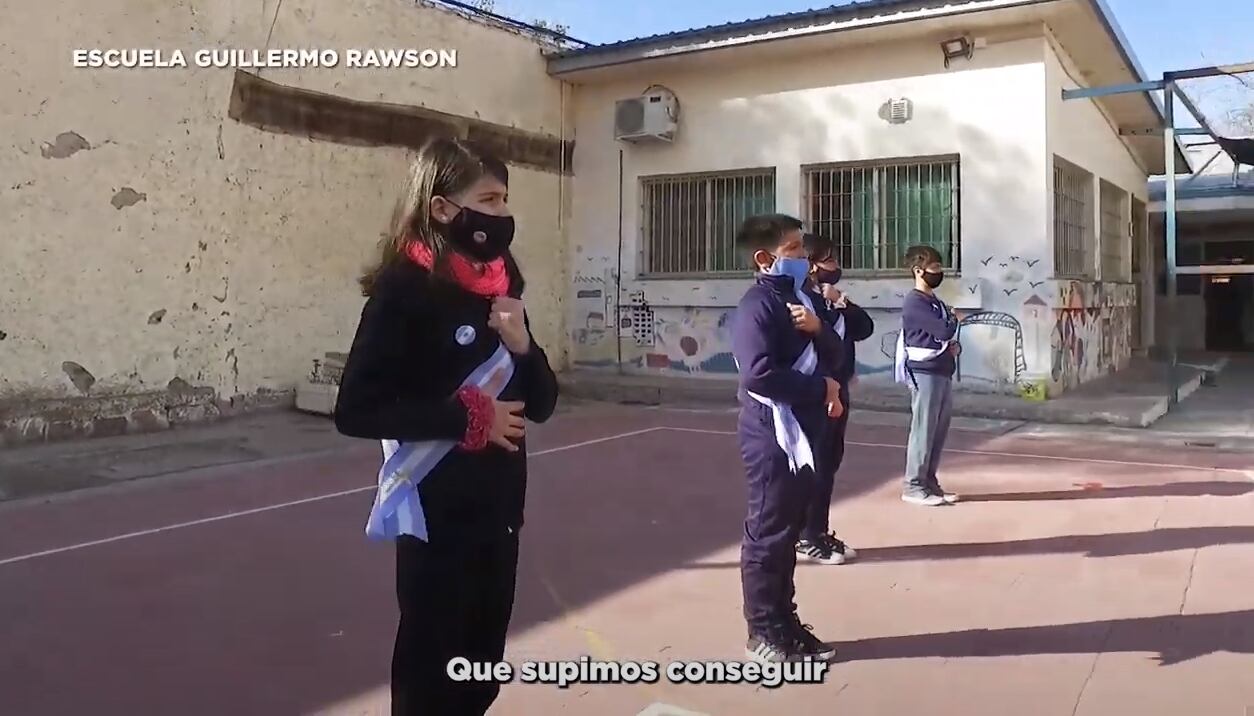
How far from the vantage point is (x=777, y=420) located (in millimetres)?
3887

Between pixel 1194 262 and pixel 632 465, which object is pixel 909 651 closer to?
pixel 632 465

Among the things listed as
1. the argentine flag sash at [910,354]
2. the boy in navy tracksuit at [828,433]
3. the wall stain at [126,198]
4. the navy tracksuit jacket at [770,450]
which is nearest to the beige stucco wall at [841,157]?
the argentine flag sash at [910,354]

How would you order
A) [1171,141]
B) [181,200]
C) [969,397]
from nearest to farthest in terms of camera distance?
[181,200] < [1171,141] < [969,397]

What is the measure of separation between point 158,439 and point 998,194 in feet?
30.6

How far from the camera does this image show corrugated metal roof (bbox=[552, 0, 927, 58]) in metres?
11.9

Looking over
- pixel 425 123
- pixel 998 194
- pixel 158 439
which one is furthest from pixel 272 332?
pixel 998 194

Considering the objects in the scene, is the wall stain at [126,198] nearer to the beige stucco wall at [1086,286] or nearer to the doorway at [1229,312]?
the beige stucco wall at [1086,286]

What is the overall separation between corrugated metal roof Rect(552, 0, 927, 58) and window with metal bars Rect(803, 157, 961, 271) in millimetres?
1824

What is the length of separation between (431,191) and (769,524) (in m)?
2.07

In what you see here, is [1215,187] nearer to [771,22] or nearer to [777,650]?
[771,22]

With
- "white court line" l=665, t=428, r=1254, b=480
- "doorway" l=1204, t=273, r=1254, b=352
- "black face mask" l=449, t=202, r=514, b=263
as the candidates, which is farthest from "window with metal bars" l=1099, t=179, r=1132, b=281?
"black face mask" l=449, t=202, r=514, b=263

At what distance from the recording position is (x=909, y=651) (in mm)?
4059

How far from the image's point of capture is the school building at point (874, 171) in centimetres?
1189

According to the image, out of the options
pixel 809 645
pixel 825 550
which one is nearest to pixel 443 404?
pixel 809 645
